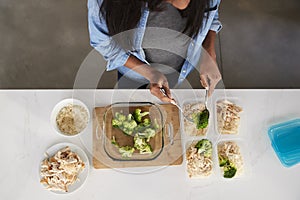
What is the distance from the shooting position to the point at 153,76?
1.07m

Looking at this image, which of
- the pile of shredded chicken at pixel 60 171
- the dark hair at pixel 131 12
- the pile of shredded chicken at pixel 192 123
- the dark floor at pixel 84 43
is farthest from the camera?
the dark floor at pixel 84 43

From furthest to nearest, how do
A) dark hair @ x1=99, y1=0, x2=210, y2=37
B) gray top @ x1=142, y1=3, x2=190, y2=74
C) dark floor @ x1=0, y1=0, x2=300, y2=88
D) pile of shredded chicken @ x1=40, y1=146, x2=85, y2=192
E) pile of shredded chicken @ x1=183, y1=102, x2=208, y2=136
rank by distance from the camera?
dark floor @ x1=0, y1=0, x2=300, y2=88
pile of shredded chicken @ x1=183, y1=102, x2=208, y2=136
pile of shredded chicken @ x1=40, y1=146, x2=85, y2=192
gray top @ x1=142, y1=3, x2=190, y2=74
dark hair @ x1=99, y1=0, x2=210, y2=37

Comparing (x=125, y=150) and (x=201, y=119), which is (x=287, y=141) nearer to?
(x=201, y=119)

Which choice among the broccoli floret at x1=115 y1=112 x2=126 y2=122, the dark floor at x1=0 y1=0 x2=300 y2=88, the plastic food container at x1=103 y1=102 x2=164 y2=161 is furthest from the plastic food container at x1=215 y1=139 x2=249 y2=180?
the dark floor at x1=0 y1=0 x2=300 y2=88

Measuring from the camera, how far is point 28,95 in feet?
3.70

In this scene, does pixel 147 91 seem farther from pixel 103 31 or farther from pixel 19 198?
pixel 19 198

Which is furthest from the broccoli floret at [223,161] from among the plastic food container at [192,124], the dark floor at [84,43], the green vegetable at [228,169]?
the dark floor at [84,43]

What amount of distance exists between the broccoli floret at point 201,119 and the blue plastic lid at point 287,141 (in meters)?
0.25

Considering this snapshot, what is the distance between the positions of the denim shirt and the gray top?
0.07 feet

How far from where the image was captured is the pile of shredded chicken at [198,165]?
1107 millimetres

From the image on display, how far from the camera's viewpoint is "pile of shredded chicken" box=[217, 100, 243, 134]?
1159 mm

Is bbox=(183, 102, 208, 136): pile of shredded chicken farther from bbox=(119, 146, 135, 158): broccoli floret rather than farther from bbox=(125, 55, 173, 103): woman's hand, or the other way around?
bbox=(119, 146, 135, 158): broccoli floret

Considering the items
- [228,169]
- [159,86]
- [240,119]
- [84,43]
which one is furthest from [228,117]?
[84,43]

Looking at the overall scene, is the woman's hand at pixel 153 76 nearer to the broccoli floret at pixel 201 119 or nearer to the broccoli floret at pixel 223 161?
the broccoli floret at pixel 201 119
